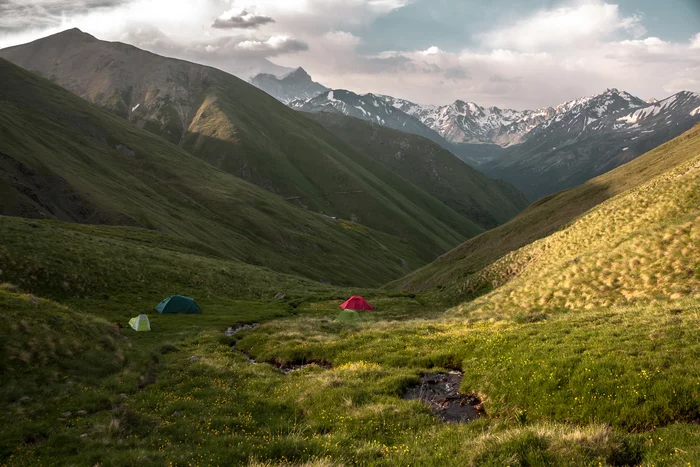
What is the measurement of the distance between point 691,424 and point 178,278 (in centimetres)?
5845

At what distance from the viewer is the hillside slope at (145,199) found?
99.6m

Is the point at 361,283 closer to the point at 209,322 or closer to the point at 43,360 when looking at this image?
the point at 209,322

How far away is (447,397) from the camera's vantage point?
628 inches

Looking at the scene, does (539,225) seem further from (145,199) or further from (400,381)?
(145,199)

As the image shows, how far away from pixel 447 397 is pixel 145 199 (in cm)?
13419

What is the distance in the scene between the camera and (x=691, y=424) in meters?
10.3

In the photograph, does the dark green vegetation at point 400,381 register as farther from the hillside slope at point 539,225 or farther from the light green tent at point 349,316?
the hillside slope at point 539,225

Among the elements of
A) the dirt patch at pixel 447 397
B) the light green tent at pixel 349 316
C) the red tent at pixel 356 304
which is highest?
the dirt patch at pixel 447 397

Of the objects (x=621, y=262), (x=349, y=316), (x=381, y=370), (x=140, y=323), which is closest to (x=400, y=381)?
(x=381, y=370)

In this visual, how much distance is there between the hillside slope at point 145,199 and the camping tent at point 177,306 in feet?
179

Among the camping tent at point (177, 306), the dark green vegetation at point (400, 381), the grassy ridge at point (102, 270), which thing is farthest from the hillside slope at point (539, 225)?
the camping tent at point (177, 306)

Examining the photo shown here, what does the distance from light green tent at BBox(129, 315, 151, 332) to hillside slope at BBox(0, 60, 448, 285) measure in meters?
64.0

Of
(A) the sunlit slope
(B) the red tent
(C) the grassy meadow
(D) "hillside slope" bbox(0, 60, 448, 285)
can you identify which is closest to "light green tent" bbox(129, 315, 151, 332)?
(C) the grassy meadow

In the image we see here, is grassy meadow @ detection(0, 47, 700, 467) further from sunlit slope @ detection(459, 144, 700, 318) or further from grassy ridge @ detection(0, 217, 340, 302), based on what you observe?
grassy ridge @ detection(0, 217, 340, 302)
